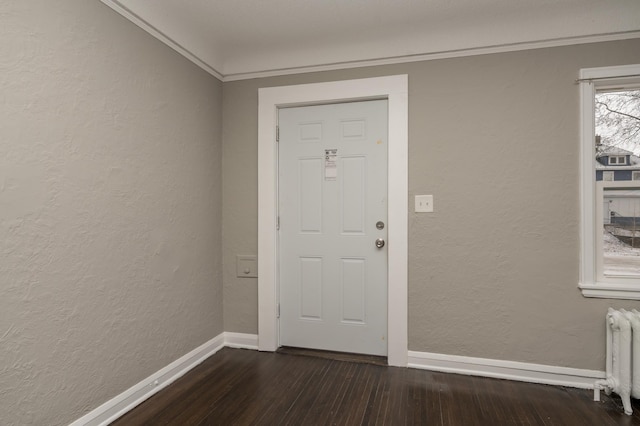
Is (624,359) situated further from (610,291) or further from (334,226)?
(334,226)

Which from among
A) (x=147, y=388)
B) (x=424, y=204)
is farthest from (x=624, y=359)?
(x=147, y=388)

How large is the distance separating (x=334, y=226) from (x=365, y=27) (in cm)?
154

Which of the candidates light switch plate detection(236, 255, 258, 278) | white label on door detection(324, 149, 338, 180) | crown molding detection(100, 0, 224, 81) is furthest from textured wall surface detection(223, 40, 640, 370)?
light switch plate detection(236, 255, 258, 278)

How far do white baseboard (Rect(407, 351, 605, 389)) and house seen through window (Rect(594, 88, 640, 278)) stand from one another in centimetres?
74

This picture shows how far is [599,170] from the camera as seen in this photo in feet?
8.00

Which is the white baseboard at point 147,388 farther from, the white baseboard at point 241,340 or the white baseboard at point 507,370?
the white baseboard at point 507,370

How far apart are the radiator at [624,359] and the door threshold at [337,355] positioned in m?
1.41

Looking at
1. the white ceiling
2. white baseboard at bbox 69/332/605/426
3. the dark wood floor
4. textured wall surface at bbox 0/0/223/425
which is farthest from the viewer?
the white ceiling

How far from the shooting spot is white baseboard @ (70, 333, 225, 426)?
1.88m

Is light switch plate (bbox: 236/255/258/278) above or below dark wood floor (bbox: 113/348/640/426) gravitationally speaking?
above

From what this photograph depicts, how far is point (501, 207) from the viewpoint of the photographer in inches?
99.5

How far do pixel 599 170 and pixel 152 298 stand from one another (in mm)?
3213

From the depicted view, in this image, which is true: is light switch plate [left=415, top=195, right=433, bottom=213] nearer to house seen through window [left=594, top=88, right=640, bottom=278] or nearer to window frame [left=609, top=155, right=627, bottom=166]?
house seen through window [left=594, top=88, right=640, bottom=278]

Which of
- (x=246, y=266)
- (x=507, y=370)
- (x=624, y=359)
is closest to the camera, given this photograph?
(x=624, y=359)
